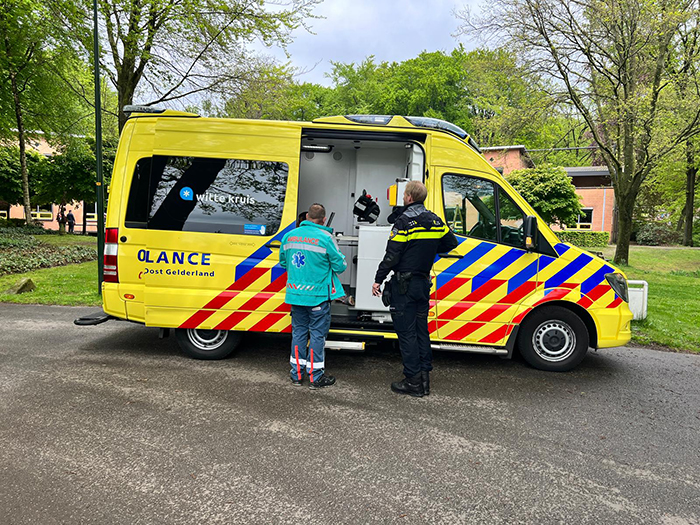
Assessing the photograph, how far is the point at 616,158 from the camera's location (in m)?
15.4

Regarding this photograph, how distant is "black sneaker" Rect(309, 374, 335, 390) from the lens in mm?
4645

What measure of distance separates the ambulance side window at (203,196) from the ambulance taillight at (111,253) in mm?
207

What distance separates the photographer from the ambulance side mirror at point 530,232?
16.5 feet

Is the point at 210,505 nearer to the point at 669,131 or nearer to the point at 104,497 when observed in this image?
the point at 104,497

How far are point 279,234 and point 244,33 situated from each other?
9.93m

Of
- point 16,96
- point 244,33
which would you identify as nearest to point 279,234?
point 244,33

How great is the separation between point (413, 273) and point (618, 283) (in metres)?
2.56

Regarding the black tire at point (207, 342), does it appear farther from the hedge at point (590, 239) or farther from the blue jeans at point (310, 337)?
the hedge at point (590, 239)

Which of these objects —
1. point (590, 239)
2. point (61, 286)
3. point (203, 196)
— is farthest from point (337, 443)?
point (590, 239)

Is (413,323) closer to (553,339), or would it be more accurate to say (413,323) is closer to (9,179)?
(553,339)

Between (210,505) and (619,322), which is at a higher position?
(619,322)

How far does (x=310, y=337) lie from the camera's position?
4719mm

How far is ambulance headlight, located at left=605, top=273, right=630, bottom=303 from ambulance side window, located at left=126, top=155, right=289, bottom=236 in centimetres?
370

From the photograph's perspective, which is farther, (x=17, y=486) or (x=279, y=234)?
(x=279, y=234)
